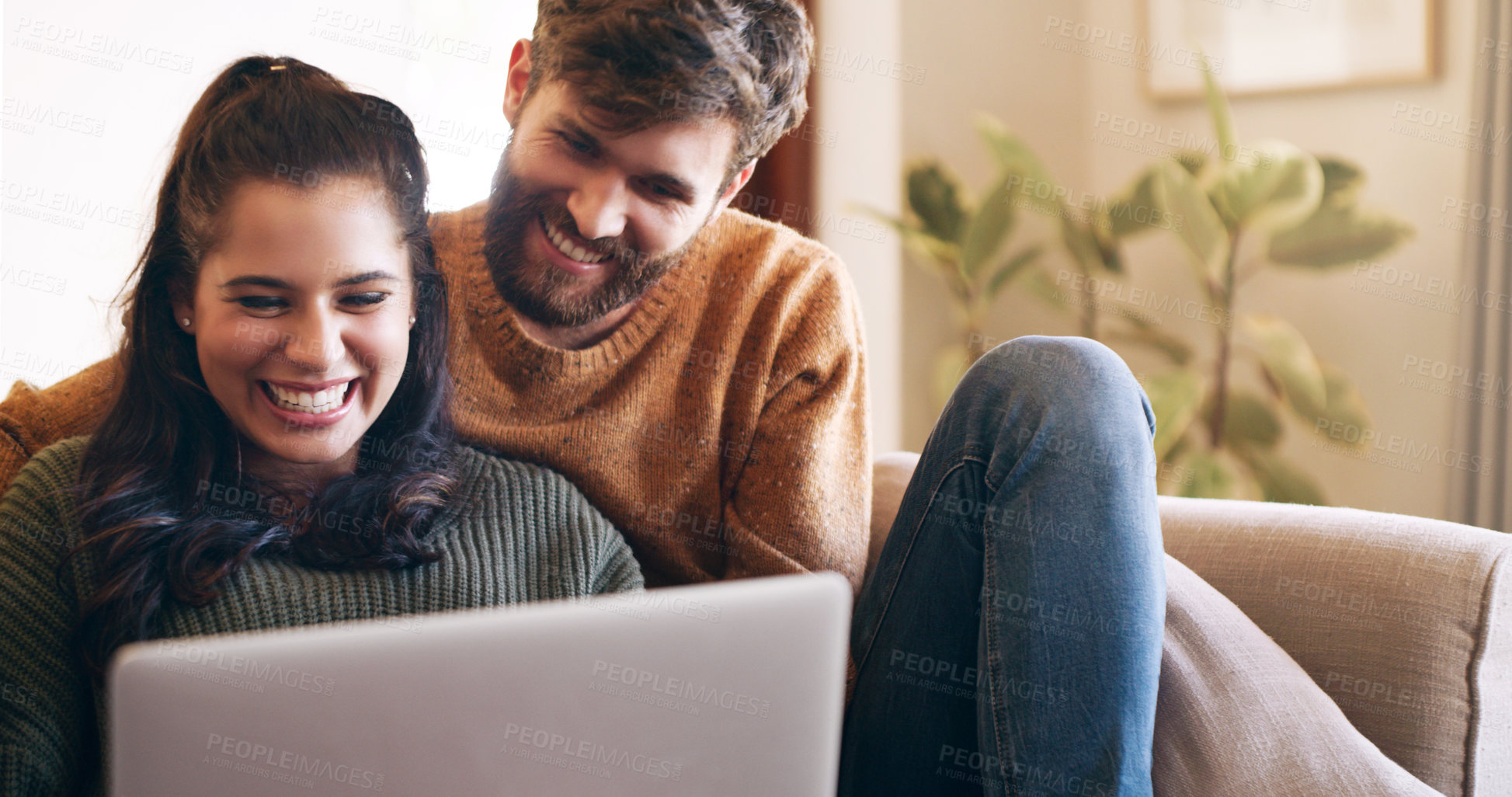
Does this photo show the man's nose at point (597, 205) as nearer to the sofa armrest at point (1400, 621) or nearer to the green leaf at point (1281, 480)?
the sofa armrest at point (1400, 621)

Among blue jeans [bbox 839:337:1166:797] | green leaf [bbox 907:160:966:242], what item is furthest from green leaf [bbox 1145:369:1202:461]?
blue jeans [bbox 839:337:1166:797]

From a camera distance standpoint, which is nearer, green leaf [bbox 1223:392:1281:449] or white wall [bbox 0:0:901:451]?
white wall [bbox 0:0:901:451]

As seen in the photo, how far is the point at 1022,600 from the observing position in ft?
3.01

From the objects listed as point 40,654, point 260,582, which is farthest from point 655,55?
point 40,654

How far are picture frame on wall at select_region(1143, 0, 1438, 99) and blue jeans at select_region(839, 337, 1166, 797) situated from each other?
143 centimetres

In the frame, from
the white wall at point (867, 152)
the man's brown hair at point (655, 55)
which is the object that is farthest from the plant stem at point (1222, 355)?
the man's brown hair at point (655, 55)

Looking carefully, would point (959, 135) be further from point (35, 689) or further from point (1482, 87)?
point (35, 689)

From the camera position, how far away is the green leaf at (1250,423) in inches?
86.9

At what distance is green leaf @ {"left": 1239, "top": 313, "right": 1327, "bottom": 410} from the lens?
201 cm

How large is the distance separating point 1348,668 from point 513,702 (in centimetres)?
81

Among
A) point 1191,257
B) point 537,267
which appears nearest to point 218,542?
point 537,267

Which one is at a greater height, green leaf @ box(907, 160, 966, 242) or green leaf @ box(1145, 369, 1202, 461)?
green leaf @ box(907, 160, 966, 242)

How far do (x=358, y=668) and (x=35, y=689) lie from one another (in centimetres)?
43

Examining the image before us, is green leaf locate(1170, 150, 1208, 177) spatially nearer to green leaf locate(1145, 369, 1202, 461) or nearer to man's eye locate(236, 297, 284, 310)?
green leaf locate(1145, 369, 1202, 461)
